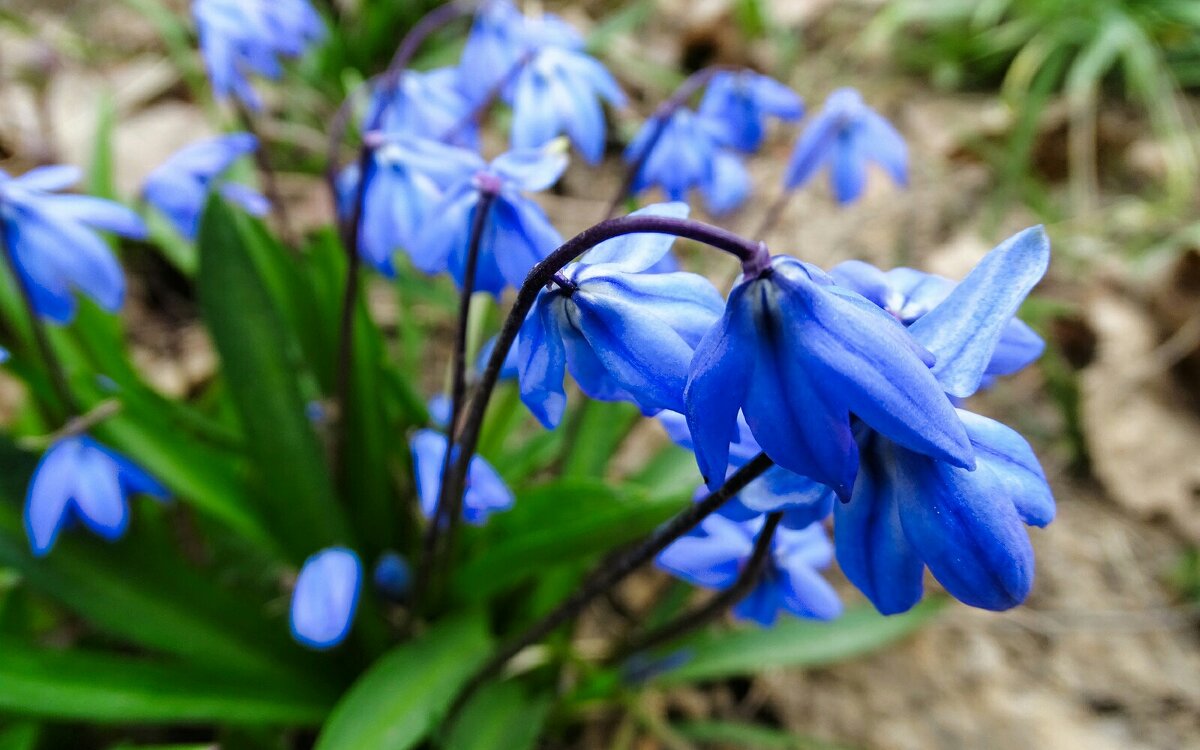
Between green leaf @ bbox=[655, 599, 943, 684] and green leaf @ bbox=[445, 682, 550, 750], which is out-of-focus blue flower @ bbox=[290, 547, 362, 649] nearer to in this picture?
green leaf @ bbox=[445, 682, 550, 750]

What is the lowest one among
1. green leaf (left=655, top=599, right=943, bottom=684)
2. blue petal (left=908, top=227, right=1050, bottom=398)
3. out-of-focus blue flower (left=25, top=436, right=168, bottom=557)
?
green leaf (left=655, top=599, right=943, bottom=684)

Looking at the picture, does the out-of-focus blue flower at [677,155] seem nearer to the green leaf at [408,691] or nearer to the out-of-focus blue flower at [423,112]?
the out-of-focus blue flower at [423,112]

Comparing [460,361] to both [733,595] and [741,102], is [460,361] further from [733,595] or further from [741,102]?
[741,102]

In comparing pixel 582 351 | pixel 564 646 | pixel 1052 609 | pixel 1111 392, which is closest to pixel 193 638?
pixel 564 646

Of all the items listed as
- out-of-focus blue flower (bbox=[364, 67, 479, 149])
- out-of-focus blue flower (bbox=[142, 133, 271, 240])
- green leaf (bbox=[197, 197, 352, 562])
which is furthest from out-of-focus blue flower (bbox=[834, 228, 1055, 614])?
out-of-focus blue flower (bbox=[142, 133, 271, 240])

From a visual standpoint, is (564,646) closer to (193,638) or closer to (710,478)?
(193,638)

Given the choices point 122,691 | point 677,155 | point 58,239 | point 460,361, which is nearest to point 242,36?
point 58,239

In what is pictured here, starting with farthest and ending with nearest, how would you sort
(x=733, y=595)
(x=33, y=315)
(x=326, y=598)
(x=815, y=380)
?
(x=33, y=315)
(x=326, y=598)
(x=733, y=595)
(x=815, y=380)

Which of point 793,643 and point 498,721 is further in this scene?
point 793,643
